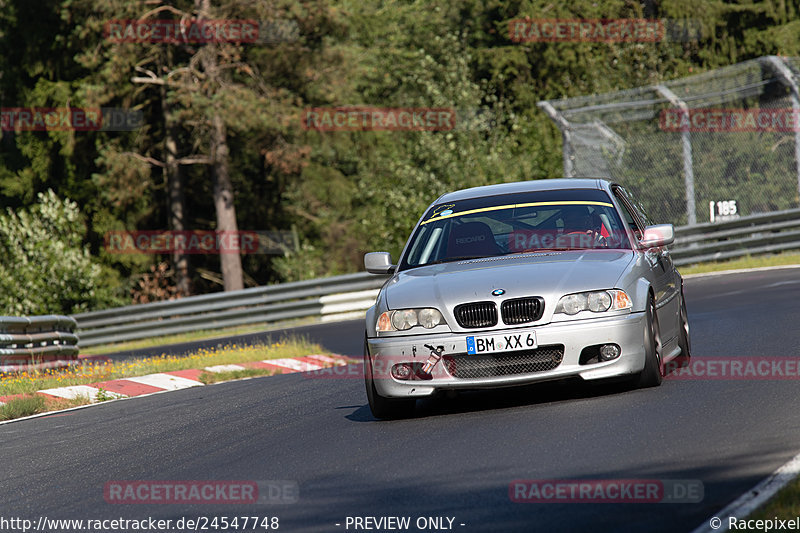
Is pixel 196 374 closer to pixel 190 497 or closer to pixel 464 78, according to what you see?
pixel 190 497

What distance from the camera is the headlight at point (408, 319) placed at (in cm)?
793

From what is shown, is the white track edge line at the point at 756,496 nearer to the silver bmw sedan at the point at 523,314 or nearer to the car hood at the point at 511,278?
the silver bmw sedan at the point at 523,314

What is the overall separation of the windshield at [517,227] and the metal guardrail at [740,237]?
14.9 metres

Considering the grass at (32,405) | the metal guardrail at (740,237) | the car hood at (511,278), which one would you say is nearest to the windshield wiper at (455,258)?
the car hood at (511,278)

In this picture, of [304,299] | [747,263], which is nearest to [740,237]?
[747,263]

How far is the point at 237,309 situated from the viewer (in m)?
26.6

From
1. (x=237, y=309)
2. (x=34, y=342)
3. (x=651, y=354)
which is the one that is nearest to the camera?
(x=651, y=354)

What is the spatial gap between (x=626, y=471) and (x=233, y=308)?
21.7 m

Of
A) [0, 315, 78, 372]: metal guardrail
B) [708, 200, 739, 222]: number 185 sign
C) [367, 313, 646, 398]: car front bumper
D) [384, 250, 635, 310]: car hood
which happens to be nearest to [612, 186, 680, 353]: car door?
[384, 250, 635, 310]: car hood

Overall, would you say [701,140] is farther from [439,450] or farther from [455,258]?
[439,450]

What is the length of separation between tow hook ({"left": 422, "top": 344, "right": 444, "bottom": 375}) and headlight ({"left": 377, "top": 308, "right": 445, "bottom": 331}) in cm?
15

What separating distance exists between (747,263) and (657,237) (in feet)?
50.0

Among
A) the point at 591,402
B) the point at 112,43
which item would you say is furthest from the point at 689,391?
the point at 112,43

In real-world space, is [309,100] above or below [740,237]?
above
